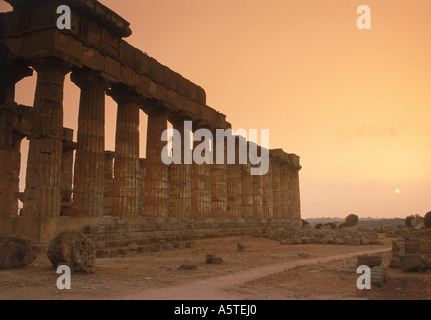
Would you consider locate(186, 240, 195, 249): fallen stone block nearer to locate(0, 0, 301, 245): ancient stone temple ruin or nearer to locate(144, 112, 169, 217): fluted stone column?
locate(0, 0, 301, 245): ancient stone temple ruin

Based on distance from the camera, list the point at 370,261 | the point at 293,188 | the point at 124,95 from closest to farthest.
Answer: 1. the point at 370,261
2. the point at 124,95
3. the point at 293,188

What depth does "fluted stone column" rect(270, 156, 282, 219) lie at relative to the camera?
43644mm

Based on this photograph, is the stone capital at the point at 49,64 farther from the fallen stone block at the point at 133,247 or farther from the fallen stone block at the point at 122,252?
the fallen stone block at the point at 133,247

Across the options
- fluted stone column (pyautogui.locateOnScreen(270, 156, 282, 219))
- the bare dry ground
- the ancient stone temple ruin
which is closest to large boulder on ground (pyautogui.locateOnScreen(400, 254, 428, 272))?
the bare dry ground

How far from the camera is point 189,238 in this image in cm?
2184

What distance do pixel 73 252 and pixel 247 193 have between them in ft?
93.2

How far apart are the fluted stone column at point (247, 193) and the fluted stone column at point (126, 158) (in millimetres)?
18308

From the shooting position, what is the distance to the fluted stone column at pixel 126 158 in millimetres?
19078

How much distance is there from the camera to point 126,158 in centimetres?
1945

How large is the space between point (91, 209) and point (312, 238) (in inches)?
536

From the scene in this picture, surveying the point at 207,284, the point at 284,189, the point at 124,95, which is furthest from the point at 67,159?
→ the point at 284,189

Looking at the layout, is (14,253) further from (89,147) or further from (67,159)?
(67,159)
